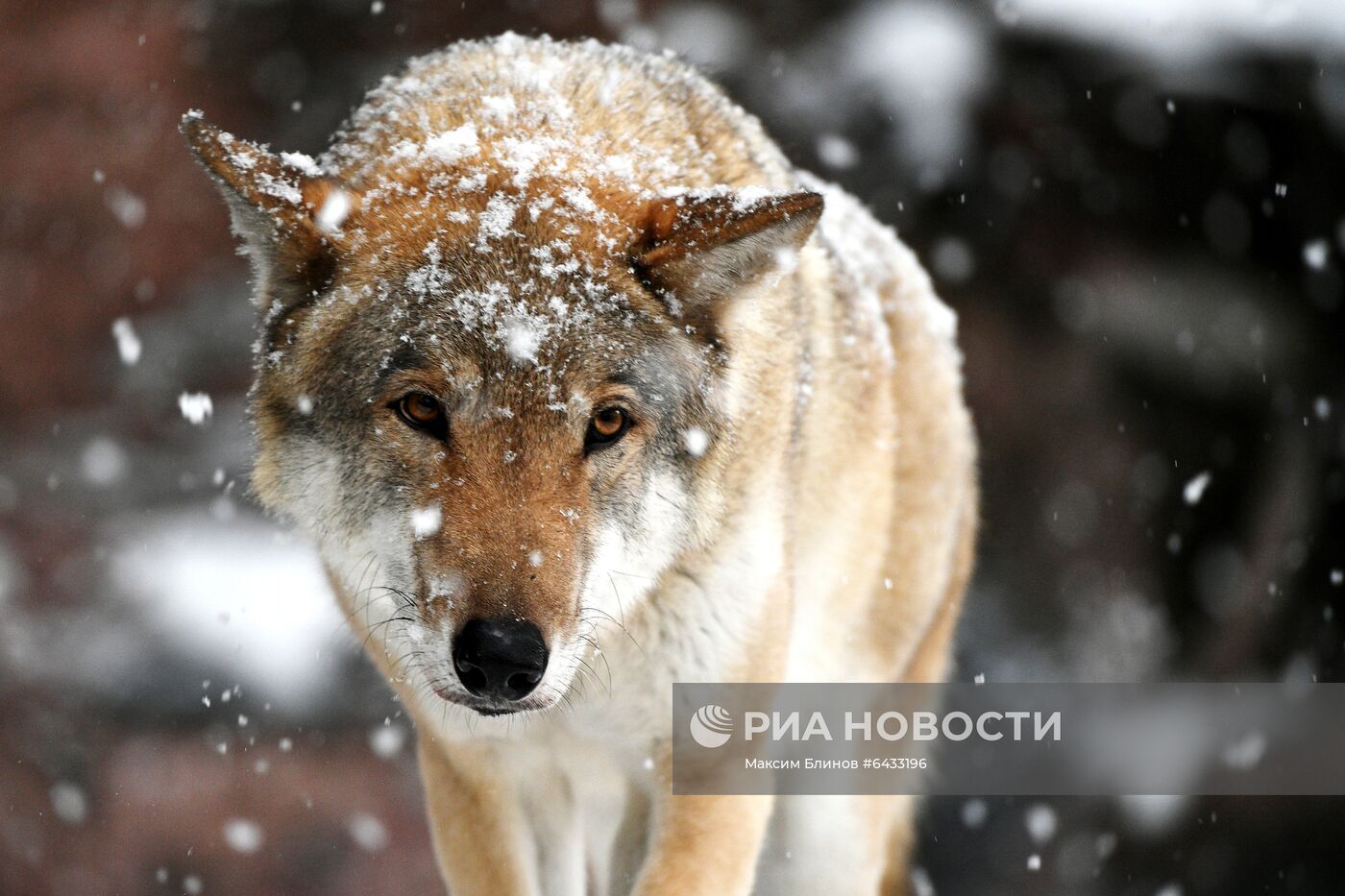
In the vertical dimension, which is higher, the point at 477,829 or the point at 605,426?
the point at 605,426

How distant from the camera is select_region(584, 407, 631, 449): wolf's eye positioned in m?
Answer: 2.86

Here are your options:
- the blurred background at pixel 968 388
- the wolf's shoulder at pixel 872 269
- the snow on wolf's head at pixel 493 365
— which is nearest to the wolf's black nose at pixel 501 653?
the snow on wolf's head at pixel 493 365

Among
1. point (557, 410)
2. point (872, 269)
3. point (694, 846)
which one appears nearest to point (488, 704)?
point (557, 410)

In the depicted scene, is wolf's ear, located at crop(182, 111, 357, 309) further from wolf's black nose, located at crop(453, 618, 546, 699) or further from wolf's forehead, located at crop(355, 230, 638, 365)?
wolf's black nose, located at crop(453, 618, 546, 699)

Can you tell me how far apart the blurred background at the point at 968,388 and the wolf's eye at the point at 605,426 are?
5.07 meters

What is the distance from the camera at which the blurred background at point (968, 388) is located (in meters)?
7.89

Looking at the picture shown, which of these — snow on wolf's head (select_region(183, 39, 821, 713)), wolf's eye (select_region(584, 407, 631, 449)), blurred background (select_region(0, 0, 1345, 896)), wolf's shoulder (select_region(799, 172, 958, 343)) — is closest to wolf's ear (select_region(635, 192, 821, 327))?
snow on wolf's head (select_region(183, 39, 821, 713))

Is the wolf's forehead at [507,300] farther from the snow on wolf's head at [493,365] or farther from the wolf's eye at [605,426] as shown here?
the wolf's eye at [605,426]

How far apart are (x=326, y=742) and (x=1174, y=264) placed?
6.15 meters

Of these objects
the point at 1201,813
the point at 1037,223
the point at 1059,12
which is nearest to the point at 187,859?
the point at 1201,813

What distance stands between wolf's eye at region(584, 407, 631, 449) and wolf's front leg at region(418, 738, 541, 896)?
108 cm

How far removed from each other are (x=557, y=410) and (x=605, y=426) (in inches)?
5.5

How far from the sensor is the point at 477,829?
3.51 m
